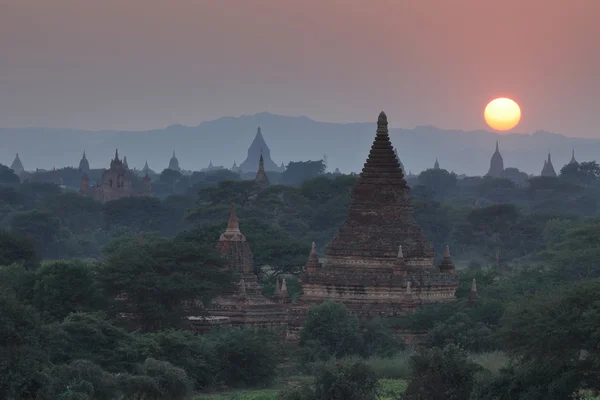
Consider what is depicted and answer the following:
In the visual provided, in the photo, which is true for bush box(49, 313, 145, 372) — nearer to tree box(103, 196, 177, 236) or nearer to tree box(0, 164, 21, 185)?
tree box(103, 196, 177, 236)

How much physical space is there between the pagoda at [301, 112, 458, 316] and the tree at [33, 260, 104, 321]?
6.88 metres

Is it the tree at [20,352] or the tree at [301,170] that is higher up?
the tree at [301,170]

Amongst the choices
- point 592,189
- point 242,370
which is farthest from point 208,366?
point 592,189

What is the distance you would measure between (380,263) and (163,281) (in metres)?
6.86

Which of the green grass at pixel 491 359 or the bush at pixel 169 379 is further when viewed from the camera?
the green grass at pixel 491 359

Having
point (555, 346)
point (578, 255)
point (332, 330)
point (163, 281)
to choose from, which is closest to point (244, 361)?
point (163, 281)

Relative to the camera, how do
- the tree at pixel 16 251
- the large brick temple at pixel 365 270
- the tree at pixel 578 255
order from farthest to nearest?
the tree at pixel 578 255
the tree at pixel 16 251
the large brick temple at pixel 365 270

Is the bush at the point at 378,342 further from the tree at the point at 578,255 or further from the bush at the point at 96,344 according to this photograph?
the tree at the point at 578,255

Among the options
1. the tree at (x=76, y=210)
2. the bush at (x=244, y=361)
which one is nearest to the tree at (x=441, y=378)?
the bush at (x=244, y=361)

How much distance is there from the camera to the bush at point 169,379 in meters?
38.4

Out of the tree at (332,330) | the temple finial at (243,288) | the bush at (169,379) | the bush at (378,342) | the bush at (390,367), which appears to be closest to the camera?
the bush at (169,379)

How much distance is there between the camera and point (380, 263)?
172 ft

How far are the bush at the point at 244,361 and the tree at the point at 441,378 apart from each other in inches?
298

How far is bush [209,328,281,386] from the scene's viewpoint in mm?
44469
